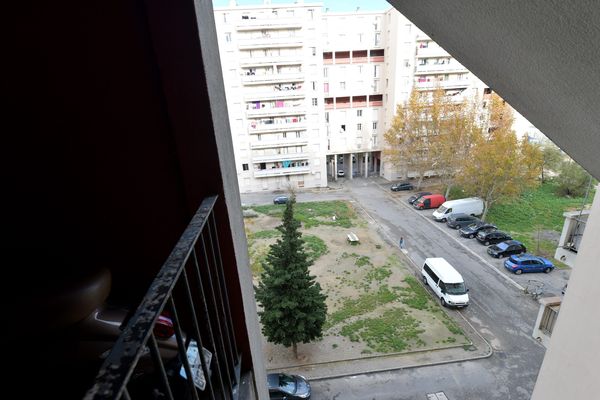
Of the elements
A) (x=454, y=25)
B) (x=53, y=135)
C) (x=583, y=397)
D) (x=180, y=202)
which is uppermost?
(x=454, y=25)

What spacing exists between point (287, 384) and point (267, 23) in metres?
15.3

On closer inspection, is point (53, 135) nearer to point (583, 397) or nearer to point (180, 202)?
point (180, 202)

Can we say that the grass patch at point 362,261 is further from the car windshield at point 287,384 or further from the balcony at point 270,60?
the balcony at point 270,60

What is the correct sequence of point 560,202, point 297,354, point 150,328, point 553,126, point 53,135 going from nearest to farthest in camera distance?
1. point 150,328
2. point 53,135
3. point 553,126
4. point 297,354
5. point 560,202

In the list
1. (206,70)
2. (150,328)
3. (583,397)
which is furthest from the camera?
(583,397)

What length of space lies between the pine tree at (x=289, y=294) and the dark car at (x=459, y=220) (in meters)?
8.90

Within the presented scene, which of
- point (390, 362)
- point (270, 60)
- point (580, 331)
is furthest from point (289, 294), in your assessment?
point (270, 60)

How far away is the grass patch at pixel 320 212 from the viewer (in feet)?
44.1

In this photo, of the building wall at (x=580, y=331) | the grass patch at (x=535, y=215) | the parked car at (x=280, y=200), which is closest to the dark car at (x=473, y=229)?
the grass patch at (x=535, y=215)

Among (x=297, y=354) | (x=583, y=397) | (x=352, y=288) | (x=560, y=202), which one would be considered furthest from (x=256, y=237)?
(x=560, y=202)

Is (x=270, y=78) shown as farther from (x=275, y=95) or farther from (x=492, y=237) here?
(x=492, y=237)

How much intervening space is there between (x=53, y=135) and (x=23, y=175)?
0.24 metres

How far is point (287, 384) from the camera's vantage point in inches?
225

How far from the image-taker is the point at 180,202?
1249 millimetres
